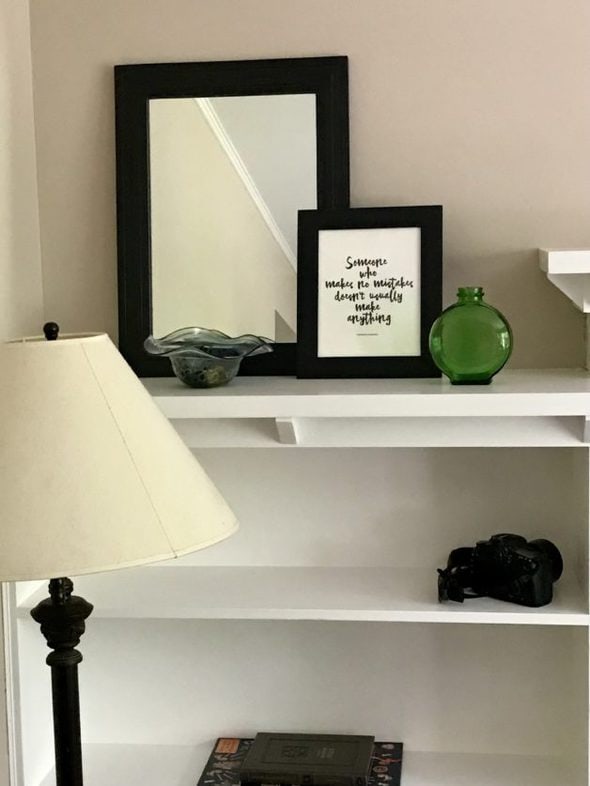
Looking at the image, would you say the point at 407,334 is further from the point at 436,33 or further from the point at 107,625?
the point at 107,625

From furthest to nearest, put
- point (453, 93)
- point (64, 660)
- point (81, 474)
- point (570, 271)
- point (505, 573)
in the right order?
1. point (453, 93)
2. point (505, 573)
3. point (570, 271)
4. point (64, 660)
5. point (81, 474)

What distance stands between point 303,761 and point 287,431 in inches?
23.2

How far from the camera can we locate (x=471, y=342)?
181 cm

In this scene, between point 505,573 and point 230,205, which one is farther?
point 230,205

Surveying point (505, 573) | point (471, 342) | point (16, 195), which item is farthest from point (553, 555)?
point (16, 195)

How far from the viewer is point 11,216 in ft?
6.41

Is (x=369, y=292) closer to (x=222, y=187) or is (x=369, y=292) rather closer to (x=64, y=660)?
(x=222, y=187)

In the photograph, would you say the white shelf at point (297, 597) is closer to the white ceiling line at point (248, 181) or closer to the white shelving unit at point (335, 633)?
the white shelving unit at point (335, 633)

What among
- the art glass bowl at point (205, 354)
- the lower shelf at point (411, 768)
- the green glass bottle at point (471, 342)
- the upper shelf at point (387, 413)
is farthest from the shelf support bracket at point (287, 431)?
the lower shelf at point (411, 768)

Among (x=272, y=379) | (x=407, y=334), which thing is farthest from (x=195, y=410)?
(x=407, y=334)

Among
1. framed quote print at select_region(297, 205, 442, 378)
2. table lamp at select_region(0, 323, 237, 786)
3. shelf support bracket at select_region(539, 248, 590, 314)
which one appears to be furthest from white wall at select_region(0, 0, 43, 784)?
shelf support bracket at select_region(539, 248, 590, 314)

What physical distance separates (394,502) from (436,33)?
32.1 inches

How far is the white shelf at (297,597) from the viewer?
1823 mm

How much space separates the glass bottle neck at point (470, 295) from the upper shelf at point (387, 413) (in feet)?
0.45
